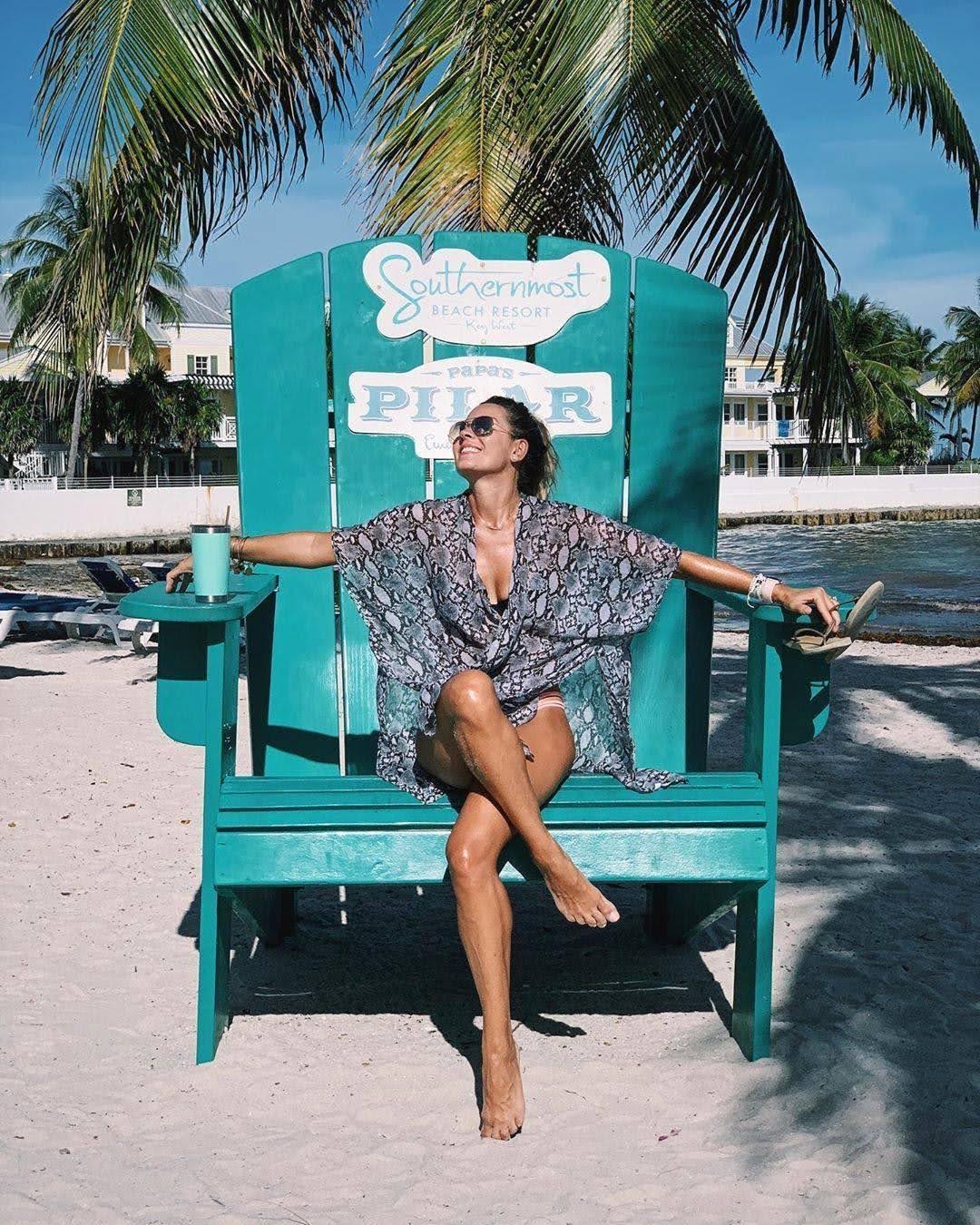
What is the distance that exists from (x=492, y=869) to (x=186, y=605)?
0.77 metres

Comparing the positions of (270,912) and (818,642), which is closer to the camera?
(818,642)

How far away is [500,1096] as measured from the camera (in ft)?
8.09

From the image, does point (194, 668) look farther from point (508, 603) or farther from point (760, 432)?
point (760, 432)

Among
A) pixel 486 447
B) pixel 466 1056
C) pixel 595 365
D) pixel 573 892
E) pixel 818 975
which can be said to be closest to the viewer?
pixel 573 892

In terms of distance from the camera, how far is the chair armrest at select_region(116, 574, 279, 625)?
2.54 meters

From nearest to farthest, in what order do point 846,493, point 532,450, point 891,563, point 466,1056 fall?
point 466,1056 < point 532,450 < point 891,563 < point 846,493

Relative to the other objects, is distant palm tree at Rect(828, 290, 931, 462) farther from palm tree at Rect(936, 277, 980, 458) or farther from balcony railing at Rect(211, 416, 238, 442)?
balcony railing at Rect(211, 416, 238, 442)

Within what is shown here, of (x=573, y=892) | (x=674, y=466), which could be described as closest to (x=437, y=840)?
(x=573, y=892)

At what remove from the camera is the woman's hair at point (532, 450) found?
3.04 meters

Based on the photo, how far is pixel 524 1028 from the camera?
302 centimetres

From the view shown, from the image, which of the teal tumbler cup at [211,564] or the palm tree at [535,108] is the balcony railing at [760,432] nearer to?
the palm tree at [535,108]

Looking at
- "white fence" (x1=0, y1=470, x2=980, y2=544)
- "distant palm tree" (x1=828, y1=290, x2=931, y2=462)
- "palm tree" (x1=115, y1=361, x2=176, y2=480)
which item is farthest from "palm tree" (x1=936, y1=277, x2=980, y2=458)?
"palm tree" (x1=115, y1=361, x2=176, y2=480)

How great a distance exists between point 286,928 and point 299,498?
115 centimetres

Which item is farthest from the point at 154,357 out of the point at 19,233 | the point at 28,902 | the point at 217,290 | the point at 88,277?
the point at 28,902
